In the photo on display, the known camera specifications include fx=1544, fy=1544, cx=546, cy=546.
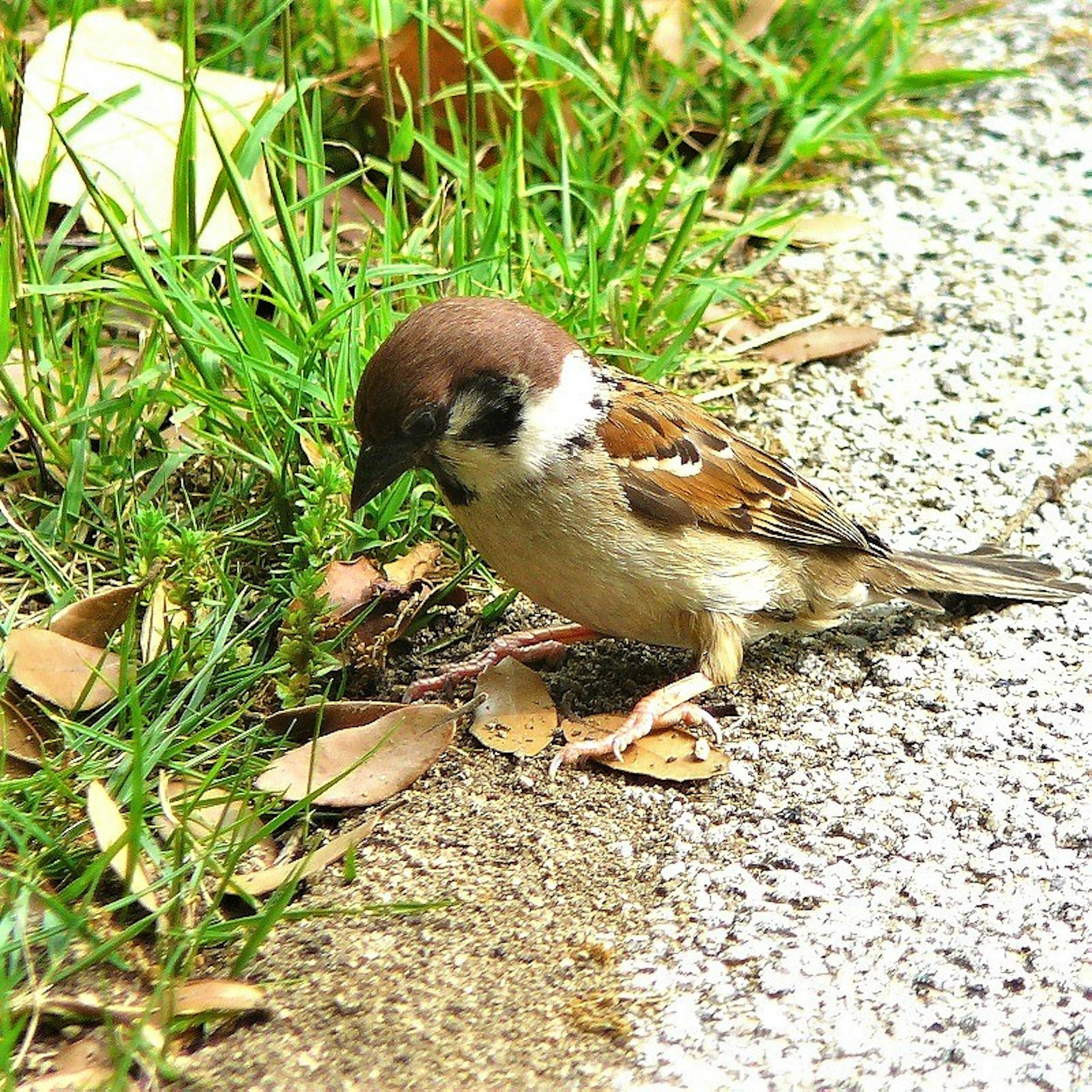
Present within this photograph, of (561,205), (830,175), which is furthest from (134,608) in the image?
(830,175)

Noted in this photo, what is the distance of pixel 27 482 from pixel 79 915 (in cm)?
162

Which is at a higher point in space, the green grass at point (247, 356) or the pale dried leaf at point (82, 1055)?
the green grass at point (247, 356)

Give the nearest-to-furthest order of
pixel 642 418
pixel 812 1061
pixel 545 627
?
Result: pixel 812 1061
pixel 642 418
pixel 545 627

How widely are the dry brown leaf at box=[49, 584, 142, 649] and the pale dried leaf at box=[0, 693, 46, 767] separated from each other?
0.24 meters

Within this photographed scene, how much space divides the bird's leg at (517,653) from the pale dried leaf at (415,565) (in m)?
0.24

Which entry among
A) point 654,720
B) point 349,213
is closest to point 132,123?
point 349,213

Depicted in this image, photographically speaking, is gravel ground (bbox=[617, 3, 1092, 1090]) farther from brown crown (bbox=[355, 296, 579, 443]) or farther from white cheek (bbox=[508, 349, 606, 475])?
brown crown (bbox=[355, 296, 579, 443])

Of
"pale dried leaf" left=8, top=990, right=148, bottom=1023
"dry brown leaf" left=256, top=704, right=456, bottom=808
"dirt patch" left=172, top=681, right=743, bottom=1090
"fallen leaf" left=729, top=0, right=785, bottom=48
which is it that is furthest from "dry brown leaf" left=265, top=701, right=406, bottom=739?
"fallen leaf" left=729, top=0, right=785, bottom=48

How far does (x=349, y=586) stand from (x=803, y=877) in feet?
4.30

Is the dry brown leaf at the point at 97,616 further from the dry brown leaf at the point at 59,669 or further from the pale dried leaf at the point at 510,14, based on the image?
the pale dried leaf at the point at 510,14

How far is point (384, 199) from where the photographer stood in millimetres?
4531

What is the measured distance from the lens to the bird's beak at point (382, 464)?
338 cm

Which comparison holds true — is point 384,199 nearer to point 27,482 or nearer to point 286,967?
point 27,482

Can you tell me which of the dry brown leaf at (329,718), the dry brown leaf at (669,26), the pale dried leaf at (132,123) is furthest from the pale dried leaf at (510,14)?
the dry brown leaf at (329,718)
